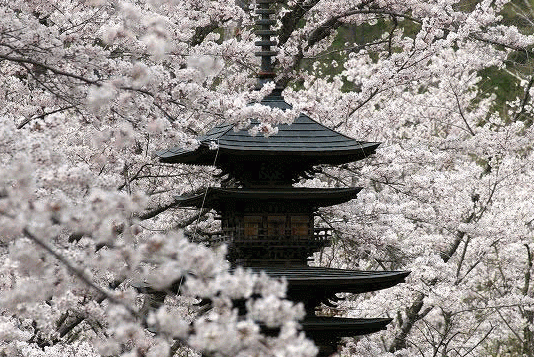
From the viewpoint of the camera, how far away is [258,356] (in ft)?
14.2

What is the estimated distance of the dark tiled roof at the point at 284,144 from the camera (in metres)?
9.56

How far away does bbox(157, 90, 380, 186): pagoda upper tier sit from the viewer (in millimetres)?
9609

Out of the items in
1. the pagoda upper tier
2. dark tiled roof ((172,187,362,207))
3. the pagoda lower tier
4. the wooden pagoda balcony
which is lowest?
the pagoda lower tier

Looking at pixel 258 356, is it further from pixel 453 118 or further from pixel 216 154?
pixel 453 118

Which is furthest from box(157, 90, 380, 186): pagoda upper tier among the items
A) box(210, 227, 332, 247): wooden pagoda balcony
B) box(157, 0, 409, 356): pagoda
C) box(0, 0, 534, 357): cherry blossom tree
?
box(210, 227, 332, 247): wooden pagoda balcony

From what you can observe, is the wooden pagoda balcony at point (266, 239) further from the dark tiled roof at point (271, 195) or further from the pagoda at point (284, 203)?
the dark tiled roof at point (271, 195)

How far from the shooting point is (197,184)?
11773 mm

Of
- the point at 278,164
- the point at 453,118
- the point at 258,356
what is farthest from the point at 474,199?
the point at 258,356

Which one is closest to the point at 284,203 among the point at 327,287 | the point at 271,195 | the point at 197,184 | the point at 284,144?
the point at 271,195

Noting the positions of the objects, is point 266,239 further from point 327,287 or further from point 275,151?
point 275,151

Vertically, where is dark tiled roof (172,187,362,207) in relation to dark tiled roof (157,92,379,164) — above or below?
below

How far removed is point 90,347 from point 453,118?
850 cm

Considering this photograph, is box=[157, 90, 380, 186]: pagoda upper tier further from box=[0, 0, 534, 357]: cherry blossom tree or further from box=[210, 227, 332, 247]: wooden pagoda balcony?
box=[210, 227, 332, 247]: wooden pagoda balcony

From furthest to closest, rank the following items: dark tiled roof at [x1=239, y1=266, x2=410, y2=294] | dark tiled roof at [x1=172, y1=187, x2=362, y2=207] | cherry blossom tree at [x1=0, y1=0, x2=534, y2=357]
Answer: dark tiled roof at [x1=172, y1=187, x2=362, y2=207]
dark tiled roof at [x1=239, y1=266, x2=410, y2=294]
cherry blossom tree at [x1=0, y1=0, x2=534, y2=357]
